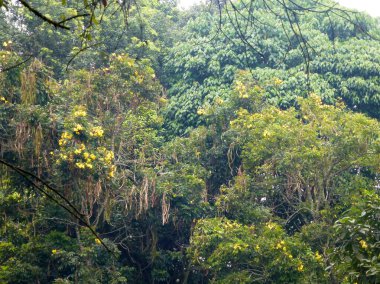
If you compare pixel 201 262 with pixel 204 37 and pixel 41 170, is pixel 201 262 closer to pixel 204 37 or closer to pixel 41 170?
pixel 41 170

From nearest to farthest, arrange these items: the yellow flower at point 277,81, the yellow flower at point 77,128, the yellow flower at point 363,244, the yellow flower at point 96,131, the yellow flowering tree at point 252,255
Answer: the yellow flower at point 363,244 → the yellow flower at point 77,128 → the yellow flowering tree at point 252,255 → the yellow flower at point 96,131 → the yellow flower at point 277,81

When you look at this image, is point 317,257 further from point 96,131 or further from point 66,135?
point 66,135

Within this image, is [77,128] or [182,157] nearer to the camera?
[77,128]

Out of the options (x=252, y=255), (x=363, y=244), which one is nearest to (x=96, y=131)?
(x=252, y=255)

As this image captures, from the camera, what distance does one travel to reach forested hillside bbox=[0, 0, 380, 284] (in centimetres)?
716

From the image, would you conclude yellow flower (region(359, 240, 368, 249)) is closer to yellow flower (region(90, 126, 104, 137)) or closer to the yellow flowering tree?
the yellow flowering tree

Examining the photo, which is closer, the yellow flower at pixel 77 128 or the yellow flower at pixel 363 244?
the yellow flower at pixel 363 244

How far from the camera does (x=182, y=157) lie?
970 centimetres

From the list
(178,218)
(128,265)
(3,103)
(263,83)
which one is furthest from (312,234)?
(3,103)

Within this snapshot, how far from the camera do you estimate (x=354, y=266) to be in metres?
3.79

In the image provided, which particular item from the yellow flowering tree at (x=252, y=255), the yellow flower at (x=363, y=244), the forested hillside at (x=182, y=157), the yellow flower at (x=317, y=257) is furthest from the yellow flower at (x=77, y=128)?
the yellow flower at (x=363, y=244)

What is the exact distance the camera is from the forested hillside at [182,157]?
7164 mm

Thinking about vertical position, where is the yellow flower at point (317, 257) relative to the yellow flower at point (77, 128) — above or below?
below

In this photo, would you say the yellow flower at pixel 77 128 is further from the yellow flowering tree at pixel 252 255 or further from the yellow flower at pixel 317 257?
the yellow flower at pixel 317 257
